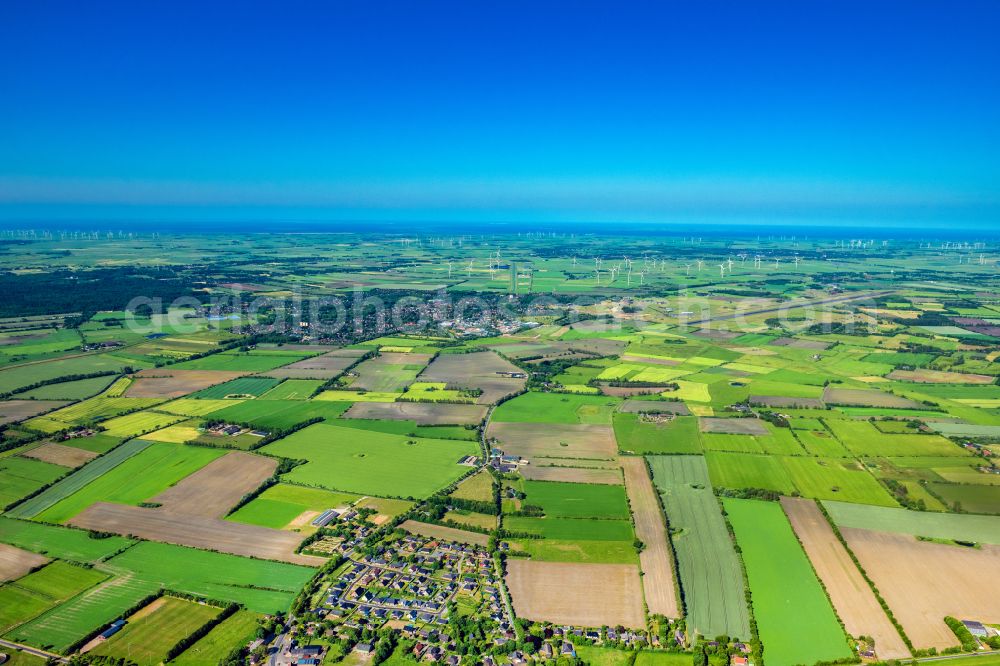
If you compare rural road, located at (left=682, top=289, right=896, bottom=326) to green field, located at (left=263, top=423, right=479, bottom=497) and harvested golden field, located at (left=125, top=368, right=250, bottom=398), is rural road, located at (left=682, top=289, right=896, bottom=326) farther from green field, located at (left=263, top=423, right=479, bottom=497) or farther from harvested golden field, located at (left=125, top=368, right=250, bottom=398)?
harvested golden field, located at (left=125, top=368, right=250, bottom=398)

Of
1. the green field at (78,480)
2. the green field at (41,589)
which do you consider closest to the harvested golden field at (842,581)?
the green field at (41,589)

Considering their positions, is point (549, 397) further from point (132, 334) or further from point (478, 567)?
point (132, 334)

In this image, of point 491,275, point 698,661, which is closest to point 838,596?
point 698,661

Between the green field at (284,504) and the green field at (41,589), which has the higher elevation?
the green field at (284,504)

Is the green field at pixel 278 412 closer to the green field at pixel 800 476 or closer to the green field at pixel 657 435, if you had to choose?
the green field at pixel 657 435

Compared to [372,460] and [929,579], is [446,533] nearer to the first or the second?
[372,460]

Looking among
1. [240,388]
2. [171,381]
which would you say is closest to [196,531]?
[240,388]
